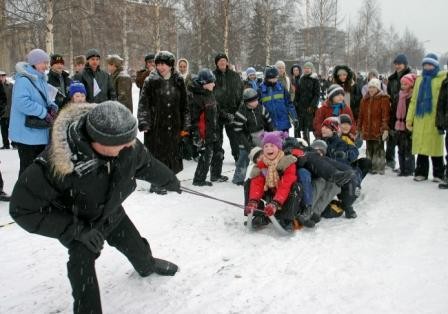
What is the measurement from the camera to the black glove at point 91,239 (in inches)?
97.3

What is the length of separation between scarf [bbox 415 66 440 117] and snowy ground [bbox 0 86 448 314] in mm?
1609

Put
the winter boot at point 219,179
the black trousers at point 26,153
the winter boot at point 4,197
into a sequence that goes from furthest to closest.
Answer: the winter boot at point 219,179 → the winter boot at point 4,197 → the black trousers at point 26,153

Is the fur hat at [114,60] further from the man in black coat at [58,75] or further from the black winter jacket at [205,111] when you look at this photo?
the black winter jacket at [205,111]

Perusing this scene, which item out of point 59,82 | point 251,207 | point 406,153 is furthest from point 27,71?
point 406,153

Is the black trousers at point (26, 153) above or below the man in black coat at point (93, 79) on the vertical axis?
below

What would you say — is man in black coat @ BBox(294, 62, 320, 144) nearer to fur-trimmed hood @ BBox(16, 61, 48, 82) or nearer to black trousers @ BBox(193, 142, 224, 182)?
black trousers @ BBox(193, 142, 224, 182)

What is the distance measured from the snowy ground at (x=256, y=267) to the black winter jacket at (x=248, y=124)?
5.08ft

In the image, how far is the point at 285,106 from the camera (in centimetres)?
707

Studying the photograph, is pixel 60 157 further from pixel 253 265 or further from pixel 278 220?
pixel 278 220

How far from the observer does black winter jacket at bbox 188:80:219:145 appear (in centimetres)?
622

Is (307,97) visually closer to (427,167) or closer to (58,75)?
(427,167)

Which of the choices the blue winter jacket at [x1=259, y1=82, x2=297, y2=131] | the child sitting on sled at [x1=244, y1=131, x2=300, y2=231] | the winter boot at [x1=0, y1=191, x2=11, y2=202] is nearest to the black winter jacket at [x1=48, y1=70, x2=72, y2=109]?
the winter boot at [x1=0, y1=191, x2=11, y2=202]

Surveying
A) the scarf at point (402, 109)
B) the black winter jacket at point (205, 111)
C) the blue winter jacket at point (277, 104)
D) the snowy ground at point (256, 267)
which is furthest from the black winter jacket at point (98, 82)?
the scarf at point (402, 109)

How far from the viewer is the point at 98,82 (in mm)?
6809
